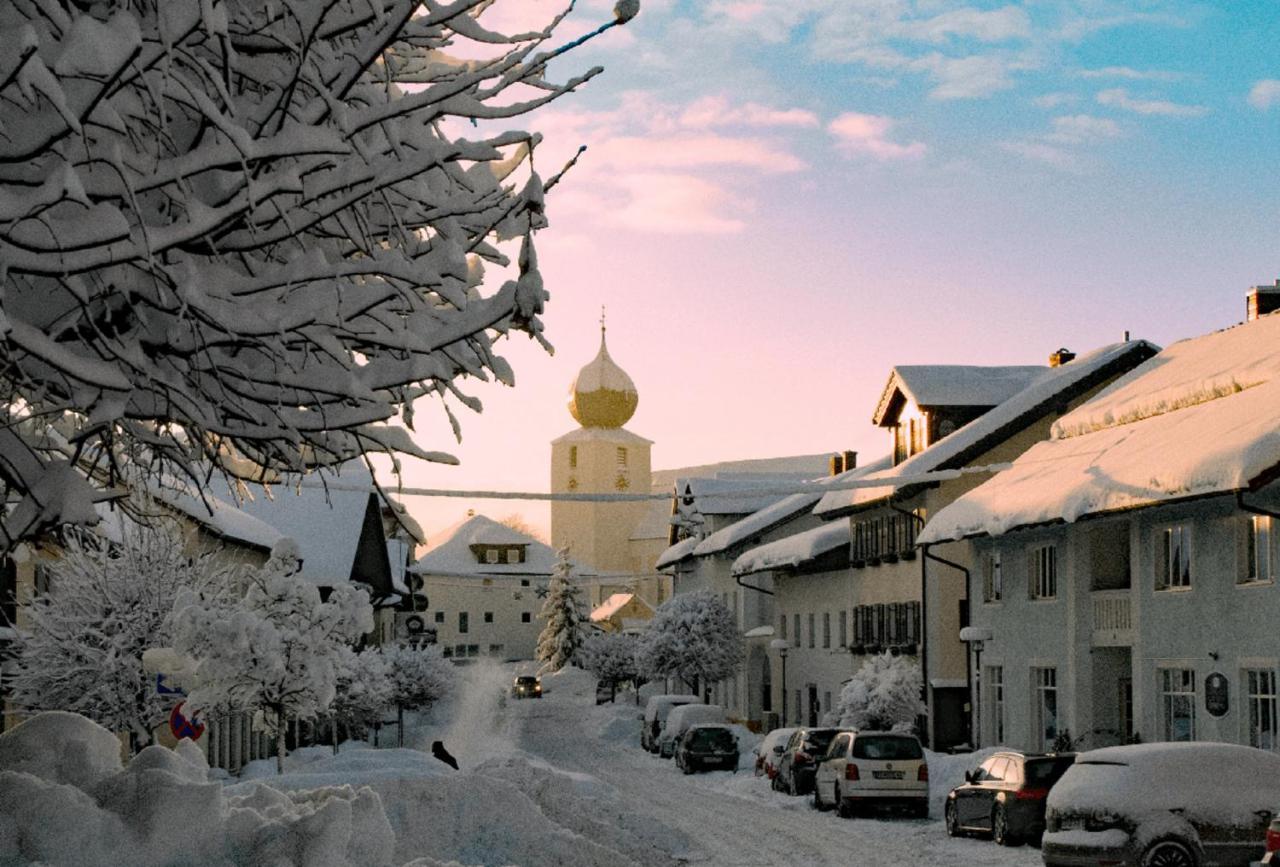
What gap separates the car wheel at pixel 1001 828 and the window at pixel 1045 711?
11.4 metres

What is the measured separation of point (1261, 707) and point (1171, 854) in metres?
10.2

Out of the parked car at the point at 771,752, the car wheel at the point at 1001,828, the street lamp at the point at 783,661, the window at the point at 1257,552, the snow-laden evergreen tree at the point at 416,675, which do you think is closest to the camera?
the car wheel at the point at 1001,828

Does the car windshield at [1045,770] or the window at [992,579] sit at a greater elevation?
the window at [992,579]

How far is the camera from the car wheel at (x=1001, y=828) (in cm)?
2523

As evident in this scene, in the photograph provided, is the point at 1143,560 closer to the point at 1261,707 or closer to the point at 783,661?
the point at 1261,707

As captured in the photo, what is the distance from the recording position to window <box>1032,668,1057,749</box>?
37.0 m

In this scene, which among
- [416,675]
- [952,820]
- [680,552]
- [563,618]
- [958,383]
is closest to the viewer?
[952,820]

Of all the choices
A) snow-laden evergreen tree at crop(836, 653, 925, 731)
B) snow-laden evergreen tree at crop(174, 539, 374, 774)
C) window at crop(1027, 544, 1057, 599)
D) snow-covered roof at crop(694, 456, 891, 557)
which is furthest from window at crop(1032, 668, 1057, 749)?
snow-covered roof at crop(694, 456, 891, 557)

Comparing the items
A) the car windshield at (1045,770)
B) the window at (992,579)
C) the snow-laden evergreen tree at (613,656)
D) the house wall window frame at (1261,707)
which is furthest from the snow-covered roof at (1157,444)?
the snow-laden evergreen tree at (613,656)

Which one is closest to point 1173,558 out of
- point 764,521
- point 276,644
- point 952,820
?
point 952,820

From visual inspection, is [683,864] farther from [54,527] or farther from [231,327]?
[231,327]

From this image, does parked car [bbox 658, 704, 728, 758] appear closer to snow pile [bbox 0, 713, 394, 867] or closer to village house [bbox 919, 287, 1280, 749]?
village house [bbox 919, 287, 1280, 749]

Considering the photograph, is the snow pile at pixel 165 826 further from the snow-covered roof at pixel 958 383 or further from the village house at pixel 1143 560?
the snow-covered roof at pixel 958 383

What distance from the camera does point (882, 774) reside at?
31.0 metres
